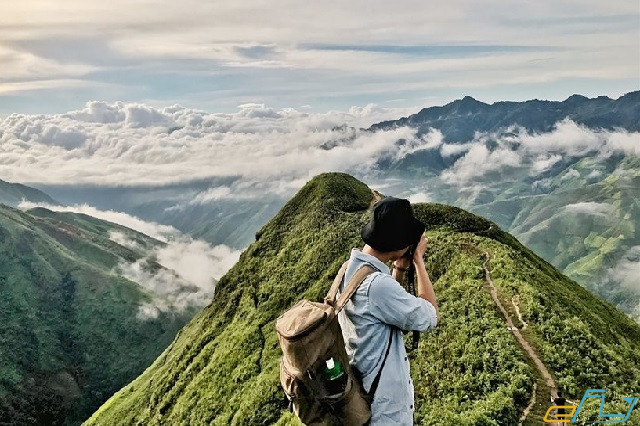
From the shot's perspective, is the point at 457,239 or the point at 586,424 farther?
the point at 457,239

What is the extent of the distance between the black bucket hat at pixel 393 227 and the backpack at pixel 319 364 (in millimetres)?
469

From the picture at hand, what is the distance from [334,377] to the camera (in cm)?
759

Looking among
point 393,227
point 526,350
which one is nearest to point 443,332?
point 526,350

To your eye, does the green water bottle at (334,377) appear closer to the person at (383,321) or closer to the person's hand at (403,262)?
the person at (383,321)

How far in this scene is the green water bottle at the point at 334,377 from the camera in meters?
7.57

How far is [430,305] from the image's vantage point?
309 inches

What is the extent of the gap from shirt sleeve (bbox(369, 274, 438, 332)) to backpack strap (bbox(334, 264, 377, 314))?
10.3 inches

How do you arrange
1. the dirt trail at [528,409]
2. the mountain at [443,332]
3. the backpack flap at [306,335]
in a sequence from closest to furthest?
the backpack flap at [306,335] → the dirt trail at [528,409] → the mountain at [443,332]

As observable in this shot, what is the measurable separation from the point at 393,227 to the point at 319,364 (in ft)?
7.74

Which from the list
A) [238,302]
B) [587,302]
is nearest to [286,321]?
[587,302]

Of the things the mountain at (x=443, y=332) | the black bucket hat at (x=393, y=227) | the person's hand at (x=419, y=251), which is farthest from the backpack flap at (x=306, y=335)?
the mountain at (x=443, y=332)

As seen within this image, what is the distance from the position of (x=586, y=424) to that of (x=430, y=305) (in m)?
15.6

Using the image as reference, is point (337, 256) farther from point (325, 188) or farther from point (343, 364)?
point (343, 364)

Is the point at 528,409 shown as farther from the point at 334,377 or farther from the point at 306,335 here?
the point at 306,335
